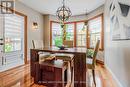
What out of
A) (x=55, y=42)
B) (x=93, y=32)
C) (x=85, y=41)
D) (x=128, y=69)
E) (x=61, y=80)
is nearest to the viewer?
(x=128, y=69)

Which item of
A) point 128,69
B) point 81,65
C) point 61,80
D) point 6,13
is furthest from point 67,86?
point 6,13

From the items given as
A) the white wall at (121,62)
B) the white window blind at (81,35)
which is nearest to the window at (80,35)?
the white window blind at (81,35)

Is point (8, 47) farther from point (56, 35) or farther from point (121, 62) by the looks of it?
point (121, 62)

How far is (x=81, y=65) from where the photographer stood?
248 cm

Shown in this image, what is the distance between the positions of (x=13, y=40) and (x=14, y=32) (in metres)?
0.32

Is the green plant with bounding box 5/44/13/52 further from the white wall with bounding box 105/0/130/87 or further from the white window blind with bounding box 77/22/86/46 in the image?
the white window blind with bounding box 77/22/86/46

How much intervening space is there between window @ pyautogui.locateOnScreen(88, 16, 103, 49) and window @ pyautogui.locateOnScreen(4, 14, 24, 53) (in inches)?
136

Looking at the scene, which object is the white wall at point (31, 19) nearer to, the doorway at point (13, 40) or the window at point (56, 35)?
the doorway at point (13, 40)

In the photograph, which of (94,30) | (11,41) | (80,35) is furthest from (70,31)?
(11,41)

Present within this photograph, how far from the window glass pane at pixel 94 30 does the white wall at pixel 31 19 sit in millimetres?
2793

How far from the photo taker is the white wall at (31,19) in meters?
4.65

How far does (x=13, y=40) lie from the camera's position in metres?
4.39

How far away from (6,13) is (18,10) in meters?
0.60

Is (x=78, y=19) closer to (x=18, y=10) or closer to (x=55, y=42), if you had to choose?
(x=55, y=42)
